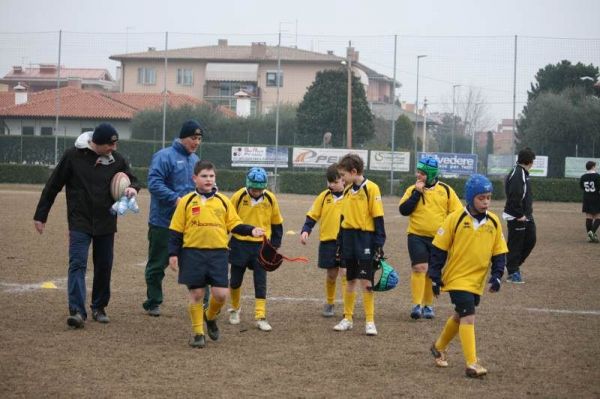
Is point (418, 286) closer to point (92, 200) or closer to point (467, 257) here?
point (467, 257)

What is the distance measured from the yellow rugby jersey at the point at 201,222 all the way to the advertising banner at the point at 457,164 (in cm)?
3049

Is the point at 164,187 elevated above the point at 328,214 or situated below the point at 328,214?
above

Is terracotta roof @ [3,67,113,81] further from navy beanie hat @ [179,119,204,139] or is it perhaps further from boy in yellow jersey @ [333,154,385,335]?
boy in yellow jersey @ [333,154,385,335]

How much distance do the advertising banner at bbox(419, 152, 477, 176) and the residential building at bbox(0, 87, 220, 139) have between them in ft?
50.3

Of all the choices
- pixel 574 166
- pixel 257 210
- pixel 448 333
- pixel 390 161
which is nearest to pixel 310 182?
pixel 390 161

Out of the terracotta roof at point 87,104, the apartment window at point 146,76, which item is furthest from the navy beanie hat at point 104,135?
the apartment window at point 146,76

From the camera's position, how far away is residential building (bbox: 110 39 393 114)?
218 ft

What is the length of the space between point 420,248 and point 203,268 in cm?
294

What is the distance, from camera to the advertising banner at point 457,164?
126 ft

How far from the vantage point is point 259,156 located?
130 ft

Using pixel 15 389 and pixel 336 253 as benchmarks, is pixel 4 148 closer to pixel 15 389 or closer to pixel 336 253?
pixel 336 253

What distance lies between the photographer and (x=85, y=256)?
9227mm

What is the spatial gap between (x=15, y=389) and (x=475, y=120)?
4599 cm

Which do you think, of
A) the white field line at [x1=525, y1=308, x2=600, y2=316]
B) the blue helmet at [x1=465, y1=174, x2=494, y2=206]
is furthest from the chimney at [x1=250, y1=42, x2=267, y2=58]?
the blue helmet at [x1=465, y1=174, x2=494, y2=206]
